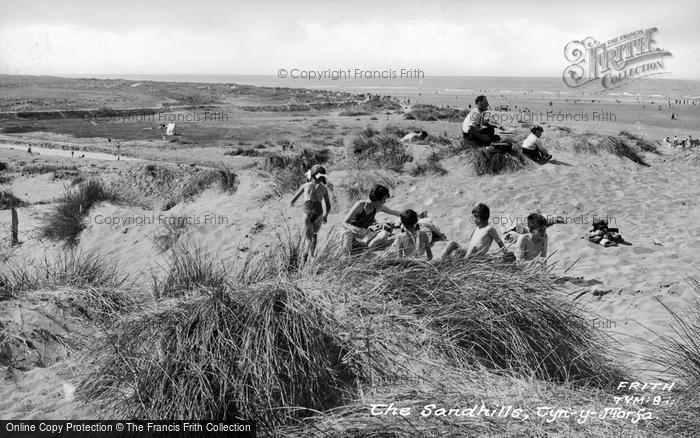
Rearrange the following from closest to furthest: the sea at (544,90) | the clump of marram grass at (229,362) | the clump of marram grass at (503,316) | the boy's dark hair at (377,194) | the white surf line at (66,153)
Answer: the clump of marram grass at (229,362), the clump of marram grass at (503,316), the boy's dark hair at (377,194), the white surf line at (66,153), the sea at (544,90)

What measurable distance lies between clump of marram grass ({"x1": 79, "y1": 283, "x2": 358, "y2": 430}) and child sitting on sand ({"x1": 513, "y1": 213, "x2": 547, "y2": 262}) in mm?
3476

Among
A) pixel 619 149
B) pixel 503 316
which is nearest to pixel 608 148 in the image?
pixel 619 149

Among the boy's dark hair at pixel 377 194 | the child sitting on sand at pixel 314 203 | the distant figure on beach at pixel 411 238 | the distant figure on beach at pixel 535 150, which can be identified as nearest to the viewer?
the distant figure on beach at pixel 411 238

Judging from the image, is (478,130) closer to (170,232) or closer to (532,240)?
(532,240)

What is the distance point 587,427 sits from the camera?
3498 mm

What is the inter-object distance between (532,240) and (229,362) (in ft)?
14.5

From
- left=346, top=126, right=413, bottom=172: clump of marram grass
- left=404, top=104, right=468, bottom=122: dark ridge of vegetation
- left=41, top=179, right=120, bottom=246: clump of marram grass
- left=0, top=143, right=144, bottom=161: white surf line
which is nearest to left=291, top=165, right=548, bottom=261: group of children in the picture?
left=346, top=126, right=413, bottom=172: clump of marram grass

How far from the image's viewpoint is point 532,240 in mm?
7297

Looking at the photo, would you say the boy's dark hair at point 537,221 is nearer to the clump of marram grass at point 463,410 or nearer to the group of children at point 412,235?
the group of children at point 412,235

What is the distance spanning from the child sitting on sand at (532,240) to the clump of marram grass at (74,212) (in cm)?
871

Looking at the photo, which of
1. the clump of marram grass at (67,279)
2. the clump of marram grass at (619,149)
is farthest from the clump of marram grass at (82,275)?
the clump of marram grass at (619,149)

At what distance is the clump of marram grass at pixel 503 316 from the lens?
4465mm

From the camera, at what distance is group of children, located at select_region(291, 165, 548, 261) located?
617 centimetres

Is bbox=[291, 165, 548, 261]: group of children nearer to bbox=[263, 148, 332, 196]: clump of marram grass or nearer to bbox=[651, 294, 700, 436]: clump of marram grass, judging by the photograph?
bbox=[651, 294, 700, 436]: clump of marram grass
